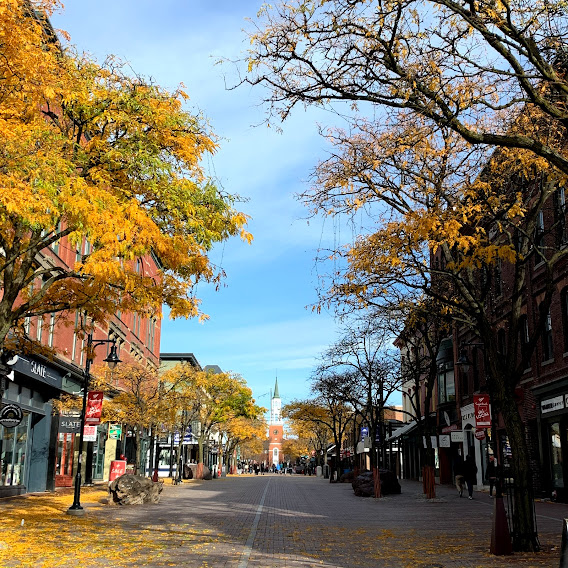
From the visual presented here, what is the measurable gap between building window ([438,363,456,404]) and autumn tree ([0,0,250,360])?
31023 mm

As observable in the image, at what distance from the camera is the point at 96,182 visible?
12.5 metres

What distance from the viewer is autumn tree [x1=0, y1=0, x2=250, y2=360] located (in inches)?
421

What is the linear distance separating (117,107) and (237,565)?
8.16 metres

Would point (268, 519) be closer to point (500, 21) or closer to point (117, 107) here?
point (117, 107)

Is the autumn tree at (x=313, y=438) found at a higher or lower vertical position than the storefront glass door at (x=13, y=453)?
higher

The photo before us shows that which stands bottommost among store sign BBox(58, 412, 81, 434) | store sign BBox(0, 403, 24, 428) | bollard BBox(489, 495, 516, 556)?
bollard BBox(489, 495, 516, 556)

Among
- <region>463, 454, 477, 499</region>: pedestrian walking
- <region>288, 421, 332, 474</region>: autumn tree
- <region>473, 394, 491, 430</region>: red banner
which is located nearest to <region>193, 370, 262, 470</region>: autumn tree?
<region>288, 421, 332, 474</region>: autumn tree

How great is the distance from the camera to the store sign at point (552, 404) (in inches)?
927

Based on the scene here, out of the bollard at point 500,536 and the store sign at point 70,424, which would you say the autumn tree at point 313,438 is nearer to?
the store sign at point 70,424

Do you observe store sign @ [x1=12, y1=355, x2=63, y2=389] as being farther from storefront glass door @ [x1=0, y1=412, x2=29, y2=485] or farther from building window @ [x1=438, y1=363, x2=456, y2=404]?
building window @ [x1=438, y1=363, x2=456, y2=404]

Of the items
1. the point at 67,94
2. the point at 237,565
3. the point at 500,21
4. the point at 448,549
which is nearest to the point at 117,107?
the point at 67,94

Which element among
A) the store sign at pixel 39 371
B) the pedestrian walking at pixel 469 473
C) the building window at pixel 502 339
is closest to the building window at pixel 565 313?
the pedestrian walking at pixel 469 473

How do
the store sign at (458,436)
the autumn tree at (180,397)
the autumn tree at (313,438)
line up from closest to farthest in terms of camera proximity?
the store sign at (458,436)
the autumn tree at (180,397)
the autumn tree at (313,438)

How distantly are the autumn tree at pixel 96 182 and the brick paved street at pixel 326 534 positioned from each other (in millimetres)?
4490
